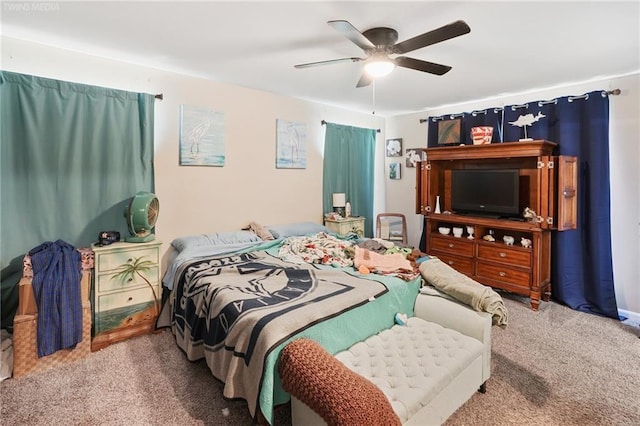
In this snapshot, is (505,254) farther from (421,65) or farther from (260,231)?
(260,231)

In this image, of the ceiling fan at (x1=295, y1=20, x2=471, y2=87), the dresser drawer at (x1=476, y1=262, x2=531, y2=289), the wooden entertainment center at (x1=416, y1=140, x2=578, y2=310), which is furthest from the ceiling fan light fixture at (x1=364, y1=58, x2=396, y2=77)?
the dresser drawer at (x1=476, y1=262, x2=531, y2=289)

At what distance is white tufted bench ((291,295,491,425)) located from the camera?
160 cm

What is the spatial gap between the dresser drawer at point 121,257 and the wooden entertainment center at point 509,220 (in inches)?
130

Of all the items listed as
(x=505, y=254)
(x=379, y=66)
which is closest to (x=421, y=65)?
(x=379, y=66)

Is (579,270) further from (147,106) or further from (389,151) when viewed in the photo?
(147,106)

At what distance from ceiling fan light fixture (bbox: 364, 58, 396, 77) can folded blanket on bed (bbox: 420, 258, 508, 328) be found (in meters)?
1.56

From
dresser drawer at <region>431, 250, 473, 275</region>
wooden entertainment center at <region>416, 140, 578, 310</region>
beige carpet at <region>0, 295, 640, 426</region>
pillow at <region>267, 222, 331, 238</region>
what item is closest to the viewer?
beige carpet at <region>0, 295, 640, 426</region>

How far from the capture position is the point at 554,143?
11.6ft

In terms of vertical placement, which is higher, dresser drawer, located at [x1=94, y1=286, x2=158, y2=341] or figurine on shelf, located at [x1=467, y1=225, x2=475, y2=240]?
figurine on shelf, located at [x1=467, y1=225, x2=475, y2=240]

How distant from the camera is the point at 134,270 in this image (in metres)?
A: 2.77

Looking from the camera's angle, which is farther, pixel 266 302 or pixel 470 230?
pixel 470 230

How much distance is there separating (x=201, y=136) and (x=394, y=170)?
317 cm

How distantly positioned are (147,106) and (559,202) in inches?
162

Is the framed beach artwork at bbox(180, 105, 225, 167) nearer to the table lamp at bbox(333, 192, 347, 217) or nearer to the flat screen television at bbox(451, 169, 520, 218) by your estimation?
the table lamp at bbox(333, 192, 347, 217)
